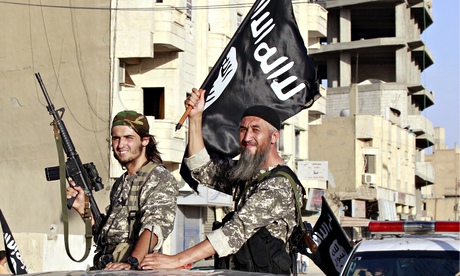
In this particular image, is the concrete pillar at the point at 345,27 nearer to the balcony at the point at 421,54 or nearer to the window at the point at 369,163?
the balcony at the point at 421,54

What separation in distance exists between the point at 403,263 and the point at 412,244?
0.87ft

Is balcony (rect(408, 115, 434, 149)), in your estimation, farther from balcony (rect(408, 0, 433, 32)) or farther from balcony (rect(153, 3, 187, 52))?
balcony (rect(153, 3, 187, 52))

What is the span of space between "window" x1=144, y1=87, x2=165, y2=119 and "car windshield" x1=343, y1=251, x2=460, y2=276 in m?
21.0

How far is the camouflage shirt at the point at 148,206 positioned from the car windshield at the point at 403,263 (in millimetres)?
3398

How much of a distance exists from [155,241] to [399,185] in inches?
2152

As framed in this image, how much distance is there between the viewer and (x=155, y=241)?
6262 mm

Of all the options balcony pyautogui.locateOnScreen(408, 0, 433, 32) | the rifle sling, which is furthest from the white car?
balcony pyautogui.locateOnScreen(408, 0, 433, 32)

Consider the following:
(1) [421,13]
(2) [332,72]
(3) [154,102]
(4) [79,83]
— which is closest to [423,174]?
(2) [332,72]

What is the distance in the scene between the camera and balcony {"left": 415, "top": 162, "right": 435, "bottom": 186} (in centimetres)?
6788

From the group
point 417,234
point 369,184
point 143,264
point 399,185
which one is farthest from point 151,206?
point 399,185

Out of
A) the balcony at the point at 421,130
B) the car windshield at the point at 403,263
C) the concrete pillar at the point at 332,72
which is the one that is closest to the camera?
the car windshield at the point at 403,263

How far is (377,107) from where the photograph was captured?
65.6 m

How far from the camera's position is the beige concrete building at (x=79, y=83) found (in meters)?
29.0

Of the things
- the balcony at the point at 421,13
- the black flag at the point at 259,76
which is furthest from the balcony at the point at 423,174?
the black flag at the point at 259,76
